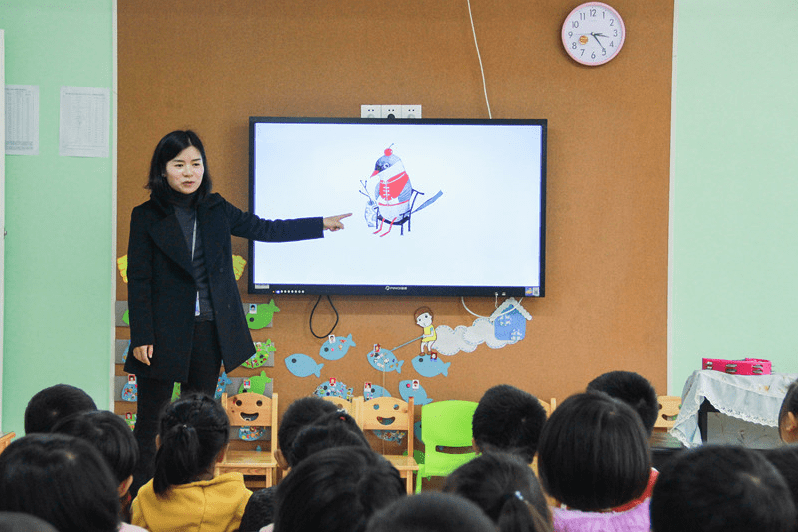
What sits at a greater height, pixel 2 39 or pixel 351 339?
pixel 2 39

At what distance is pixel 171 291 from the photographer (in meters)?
2.48

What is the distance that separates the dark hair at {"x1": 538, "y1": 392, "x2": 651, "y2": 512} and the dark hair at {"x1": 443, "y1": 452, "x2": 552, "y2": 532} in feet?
0.74

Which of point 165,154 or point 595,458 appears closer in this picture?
point 595,458

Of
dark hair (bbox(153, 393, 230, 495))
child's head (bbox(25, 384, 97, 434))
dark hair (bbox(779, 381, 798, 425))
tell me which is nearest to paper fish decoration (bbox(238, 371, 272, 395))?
child's head (bbox(25, 384, 97, 434))

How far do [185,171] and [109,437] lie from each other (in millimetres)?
1204

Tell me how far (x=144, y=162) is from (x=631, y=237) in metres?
2.42

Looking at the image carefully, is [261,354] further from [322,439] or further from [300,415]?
[322,439]

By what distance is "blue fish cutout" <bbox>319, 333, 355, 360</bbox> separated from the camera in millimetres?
3418

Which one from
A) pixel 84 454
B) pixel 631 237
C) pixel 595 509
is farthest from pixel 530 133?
pixel 84 454

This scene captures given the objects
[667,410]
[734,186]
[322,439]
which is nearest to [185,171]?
[322,439]

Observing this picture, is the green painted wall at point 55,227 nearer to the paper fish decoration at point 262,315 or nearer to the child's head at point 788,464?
the paper fish decoration at point 262,315

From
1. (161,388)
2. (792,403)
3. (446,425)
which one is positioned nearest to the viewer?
(792,403)

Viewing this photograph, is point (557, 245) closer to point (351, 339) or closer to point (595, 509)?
point (351, 339)

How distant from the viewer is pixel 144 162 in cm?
339
